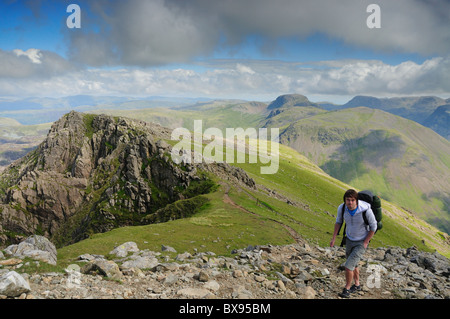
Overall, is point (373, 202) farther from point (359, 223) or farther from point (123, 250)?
point (123, 250)

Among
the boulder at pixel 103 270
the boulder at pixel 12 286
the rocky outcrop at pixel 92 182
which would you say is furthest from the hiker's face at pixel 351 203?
the rocky outcrop at pixel 92 182

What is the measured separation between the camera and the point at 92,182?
89750 millimetres

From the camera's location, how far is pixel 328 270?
19453 millimetres

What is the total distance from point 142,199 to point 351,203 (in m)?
60.9

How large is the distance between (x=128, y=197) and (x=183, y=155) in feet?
60.1

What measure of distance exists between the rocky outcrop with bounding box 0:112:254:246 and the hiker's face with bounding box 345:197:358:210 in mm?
46360

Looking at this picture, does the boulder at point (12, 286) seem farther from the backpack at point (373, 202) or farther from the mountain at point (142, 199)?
the mountain at point (142, 199)

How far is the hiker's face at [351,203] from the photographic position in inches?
521

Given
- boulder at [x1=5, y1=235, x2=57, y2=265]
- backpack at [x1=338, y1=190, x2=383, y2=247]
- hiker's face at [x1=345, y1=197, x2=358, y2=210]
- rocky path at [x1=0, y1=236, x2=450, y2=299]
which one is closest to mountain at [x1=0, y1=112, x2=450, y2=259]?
boulder at [x1=5, y1=235, x2=57, y2=265]

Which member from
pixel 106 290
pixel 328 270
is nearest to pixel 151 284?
pixel 106 290

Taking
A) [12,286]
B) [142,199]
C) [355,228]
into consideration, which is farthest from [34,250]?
[142,199]

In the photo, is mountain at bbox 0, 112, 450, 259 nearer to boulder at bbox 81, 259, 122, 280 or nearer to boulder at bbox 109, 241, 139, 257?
boulder at bbox 109, 241, 139, 257

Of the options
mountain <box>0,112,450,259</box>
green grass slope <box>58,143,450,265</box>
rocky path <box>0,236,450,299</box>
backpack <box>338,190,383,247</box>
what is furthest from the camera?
mountain <box>0,112,450,259</box>

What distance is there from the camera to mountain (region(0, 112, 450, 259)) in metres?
41.8
